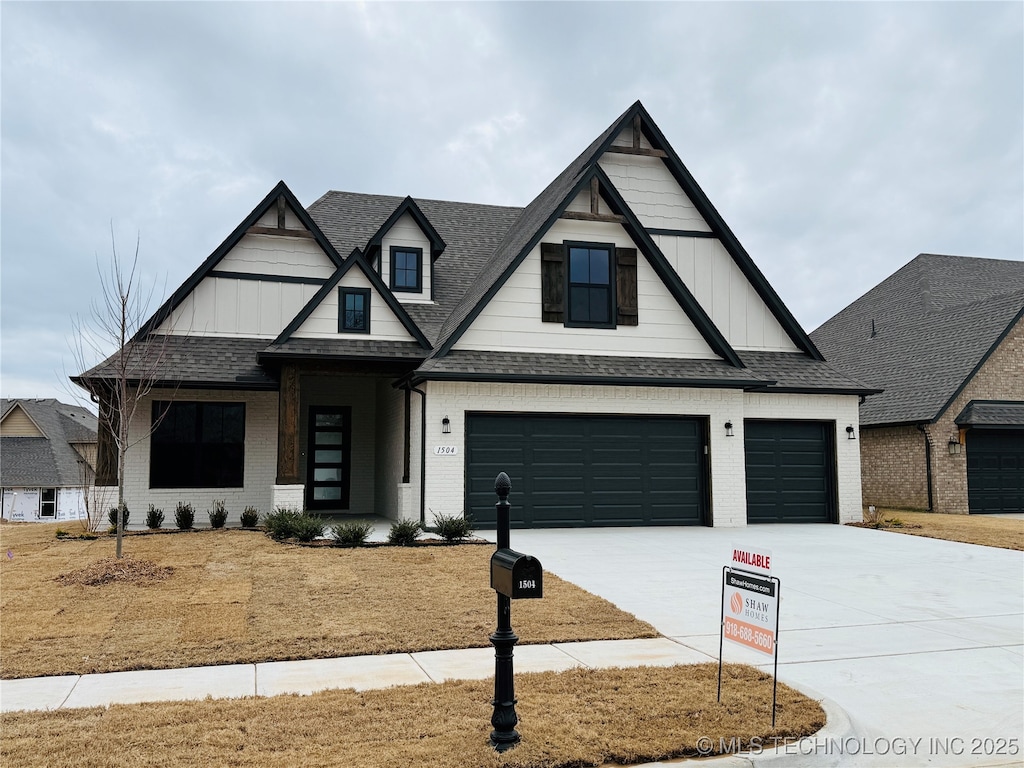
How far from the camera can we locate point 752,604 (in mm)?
5324

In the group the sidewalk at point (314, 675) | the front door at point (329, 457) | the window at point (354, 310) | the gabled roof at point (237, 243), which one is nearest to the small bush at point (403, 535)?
the window at point (354, 310)

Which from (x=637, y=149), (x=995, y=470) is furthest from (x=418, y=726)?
(x=995, y=470)

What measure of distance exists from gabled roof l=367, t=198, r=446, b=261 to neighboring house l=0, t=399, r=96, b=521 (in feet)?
82.5

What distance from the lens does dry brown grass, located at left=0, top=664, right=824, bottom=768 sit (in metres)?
4.48

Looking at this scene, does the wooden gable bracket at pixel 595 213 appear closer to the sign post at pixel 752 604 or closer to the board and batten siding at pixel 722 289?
the board and batten siding at pixel 722 289

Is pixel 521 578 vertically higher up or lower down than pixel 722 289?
lower down

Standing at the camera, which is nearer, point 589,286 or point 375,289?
point 375,289

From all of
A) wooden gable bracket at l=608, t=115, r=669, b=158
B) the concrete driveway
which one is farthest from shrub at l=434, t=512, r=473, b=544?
wooden gable bracket at l=608, t=115, r=669, b=158

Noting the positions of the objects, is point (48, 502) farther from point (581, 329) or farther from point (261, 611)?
point (261, 611)

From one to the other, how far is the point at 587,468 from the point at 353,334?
5.76 m

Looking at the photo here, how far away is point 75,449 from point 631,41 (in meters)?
39.4

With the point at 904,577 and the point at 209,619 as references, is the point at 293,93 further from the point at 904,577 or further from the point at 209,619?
the point at 904,577

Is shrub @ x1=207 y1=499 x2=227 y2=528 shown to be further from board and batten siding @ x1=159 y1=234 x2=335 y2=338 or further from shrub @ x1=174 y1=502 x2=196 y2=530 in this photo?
board and batten siding @ x1=159 y1=234 x2=335 y2=338

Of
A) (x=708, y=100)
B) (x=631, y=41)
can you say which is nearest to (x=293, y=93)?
(x=631, y=41)
